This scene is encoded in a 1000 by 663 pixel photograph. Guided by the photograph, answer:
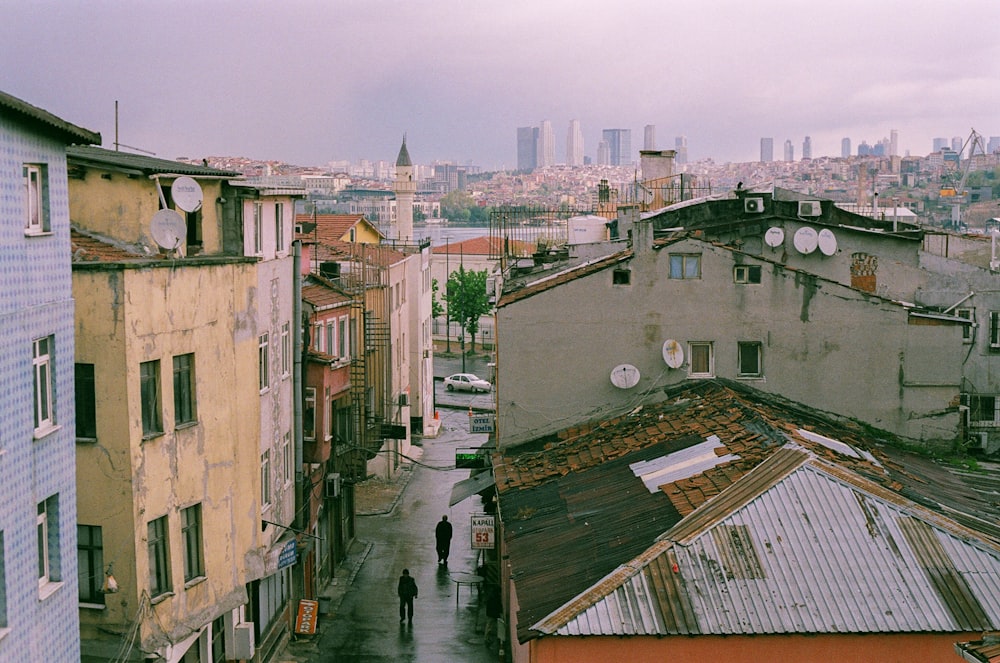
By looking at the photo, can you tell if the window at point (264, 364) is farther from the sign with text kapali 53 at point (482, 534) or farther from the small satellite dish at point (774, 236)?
the small satellite dish at point (774, 236)

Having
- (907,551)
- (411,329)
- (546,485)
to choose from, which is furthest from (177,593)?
(411,329)

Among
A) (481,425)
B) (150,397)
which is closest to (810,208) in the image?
(481,425)

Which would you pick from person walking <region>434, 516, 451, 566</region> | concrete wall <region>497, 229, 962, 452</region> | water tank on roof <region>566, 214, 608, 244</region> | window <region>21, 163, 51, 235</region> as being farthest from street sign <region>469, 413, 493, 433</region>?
window <region>21, 163, 51, 235</region>

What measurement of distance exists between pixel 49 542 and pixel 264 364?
10.1 metres

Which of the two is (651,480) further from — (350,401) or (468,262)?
(468,262)

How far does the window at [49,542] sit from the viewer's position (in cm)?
1483

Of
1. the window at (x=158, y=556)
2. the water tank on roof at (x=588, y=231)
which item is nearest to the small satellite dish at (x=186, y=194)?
the window at (x=158, y=556)

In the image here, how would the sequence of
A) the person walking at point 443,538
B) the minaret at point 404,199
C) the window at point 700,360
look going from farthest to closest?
the minaret at point 404,199 → the person walking at point 443,538 → the window at point 700,360

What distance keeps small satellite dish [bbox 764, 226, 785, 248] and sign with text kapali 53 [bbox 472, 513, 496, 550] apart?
10.2 meters

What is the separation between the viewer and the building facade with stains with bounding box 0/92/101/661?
44.6ft

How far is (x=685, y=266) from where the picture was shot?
1066 inches

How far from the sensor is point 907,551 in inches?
637

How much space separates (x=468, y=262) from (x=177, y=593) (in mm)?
90962

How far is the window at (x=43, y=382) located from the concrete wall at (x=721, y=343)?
522 inches
